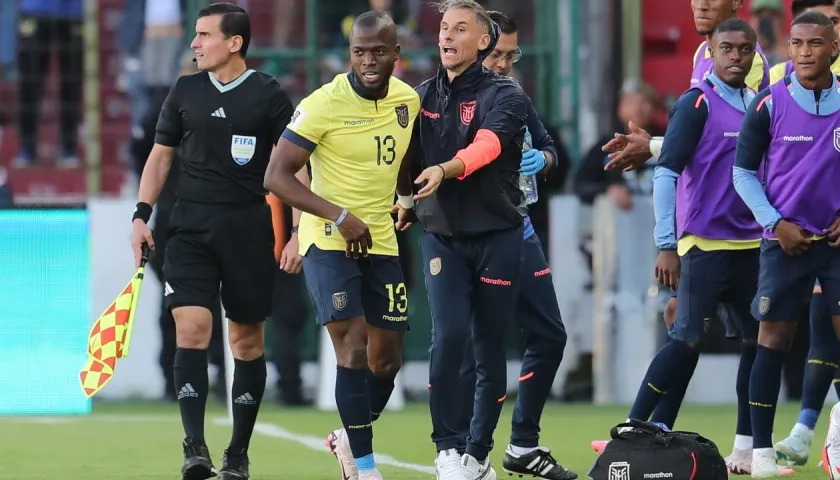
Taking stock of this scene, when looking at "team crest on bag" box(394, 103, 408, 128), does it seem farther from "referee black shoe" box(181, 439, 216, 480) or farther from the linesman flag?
"referee black shoe" box(181, 439, 216, 480)

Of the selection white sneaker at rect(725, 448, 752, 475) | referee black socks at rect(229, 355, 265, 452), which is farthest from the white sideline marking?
white sneaker at rect(725, 448, 752, 475)

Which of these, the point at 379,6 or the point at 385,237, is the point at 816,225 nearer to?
the point at 385,237

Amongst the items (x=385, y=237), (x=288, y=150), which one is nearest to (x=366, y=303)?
(x=385, y=237)

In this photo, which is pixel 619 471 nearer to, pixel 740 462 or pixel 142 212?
pixel 740 462

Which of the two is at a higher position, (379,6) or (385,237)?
(379,6)

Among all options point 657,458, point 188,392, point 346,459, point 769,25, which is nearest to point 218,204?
point 188,392

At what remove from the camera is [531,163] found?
298 inches

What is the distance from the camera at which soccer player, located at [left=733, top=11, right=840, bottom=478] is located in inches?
297

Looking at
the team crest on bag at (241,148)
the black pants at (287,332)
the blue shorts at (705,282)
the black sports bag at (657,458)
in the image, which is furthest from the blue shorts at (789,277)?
the black pants at (287,332)

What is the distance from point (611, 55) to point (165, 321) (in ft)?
15.1

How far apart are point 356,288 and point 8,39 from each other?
874 cm

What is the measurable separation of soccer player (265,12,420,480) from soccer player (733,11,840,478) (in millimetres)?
1555

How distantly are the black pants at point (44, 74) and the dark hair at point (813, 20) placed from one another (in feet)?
28.5

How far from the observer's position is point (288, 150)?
7.05m
